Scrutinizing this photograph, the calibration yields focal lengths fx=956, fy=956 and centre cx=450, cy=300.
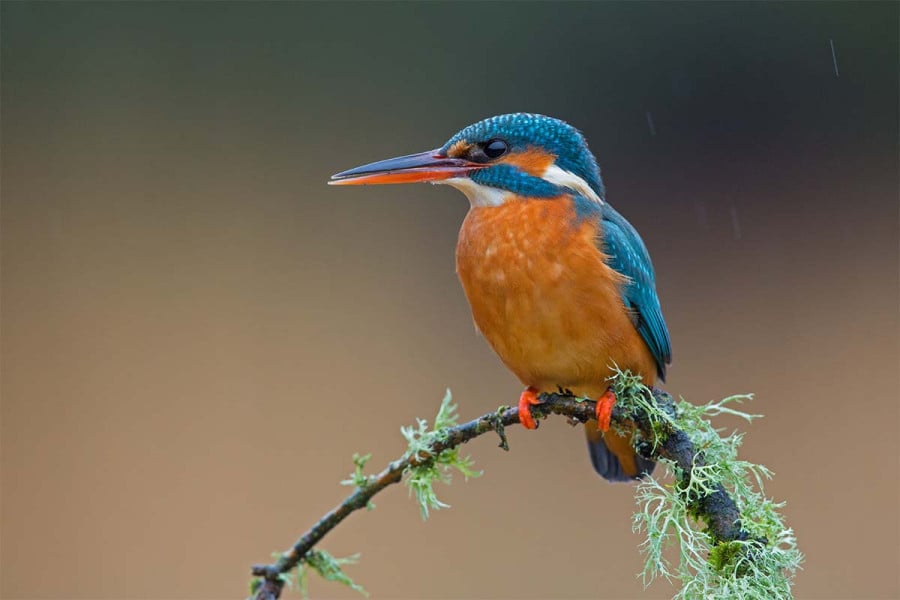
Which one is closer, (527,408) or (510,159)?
(527,408)

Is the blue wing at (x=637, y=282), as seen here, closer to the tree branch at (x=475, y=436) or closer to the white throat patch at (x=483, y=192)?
the white throat patch at (x=483, y=192)

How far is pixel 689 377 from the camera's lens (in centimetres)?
282

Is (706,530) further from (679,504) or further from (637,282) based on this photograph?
(637,282)

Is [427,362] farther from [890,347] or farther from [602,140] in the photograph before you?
[890,347]

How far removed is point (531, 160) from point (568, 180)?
66mm

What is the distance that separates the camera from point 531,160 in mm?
1480

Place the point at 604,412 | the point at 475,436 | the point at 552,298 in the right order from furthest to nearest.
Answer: the point at 552,298
the point at 604,412
the point at 475,436

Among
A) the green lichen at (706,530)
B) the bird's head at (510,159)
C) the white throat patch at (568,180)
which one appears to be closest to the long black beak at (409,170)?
the bird's head at (510,159)

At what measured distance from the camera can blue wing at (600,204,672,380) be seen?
1.41 m

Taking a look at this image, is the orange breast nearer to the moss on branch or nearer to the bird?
the bird

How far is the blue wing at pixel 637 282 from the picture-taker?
1.41m

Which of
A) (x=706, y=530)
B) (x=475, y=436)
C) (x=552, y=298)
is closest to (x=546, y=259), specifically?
(x=552, y=298)

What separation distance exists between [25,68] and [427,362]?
153 cm

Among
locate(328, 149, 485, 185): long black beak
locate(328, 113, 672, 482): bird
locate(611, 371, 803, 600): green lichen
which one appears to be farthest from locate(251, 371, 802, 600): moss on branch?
locate(328, 149, 485, 185): long black beak
